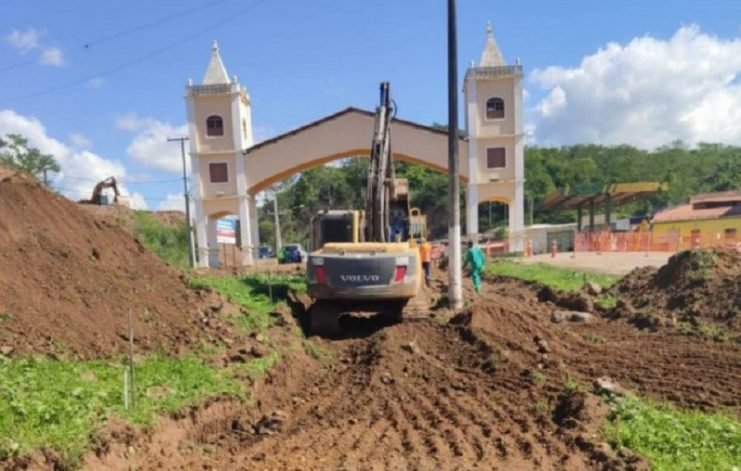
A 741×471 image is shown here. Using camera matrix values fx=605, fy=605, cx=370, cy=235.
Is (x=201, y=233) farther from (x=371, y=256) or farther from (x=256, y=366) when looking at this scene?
(x=256, y=366)

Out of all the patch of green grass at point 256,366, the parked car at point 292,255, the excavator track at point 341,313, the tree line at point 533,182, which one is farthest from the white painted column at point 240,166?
the tree line at point 533,182

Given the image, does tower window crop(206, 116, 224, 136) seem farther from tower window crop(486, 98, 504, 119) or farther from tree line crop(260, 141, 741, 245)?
tree line crop(260, 141, 741, 245)

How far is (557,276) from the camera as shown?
20844 mm

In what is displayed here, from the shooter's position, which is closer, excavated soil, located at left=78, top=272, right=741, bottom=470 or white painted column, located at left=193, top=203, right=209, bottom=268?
excavated soil, located at left=78, top=272, right=741, bottom=470

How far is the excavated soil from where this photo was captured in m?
5.25

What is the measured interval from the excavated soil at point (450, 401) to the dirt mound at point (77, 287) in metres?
1.98

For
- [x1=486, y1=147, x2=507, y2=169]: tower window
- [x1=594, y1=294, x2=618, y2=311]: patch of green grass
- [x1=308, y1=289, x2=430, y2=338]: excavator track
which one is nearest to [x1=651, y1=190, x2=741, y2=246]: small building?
[x1=486, y1=147, x2=507, y2=169]: tower window

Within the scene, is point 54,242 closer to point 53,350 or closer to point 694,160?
point 53,350

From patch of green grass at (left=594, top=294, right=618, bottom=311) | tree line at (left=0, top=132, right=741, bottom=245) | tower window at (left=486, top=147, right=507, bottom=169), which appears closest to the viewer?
patch of green grass at (left=594, top=294, right=618, bottom=311)

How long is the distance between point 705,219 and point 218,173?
116 feet

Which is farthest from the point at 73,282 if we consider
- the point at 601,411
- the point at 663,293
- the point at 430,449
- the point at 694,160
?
the point at 694,160

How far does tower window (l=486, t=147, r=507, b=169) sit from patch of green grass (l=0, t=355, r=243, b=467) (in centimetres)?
3073

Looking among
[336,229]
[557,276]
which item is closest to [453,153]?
[336,229]

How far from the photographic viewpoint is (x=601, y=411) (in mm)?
5852
